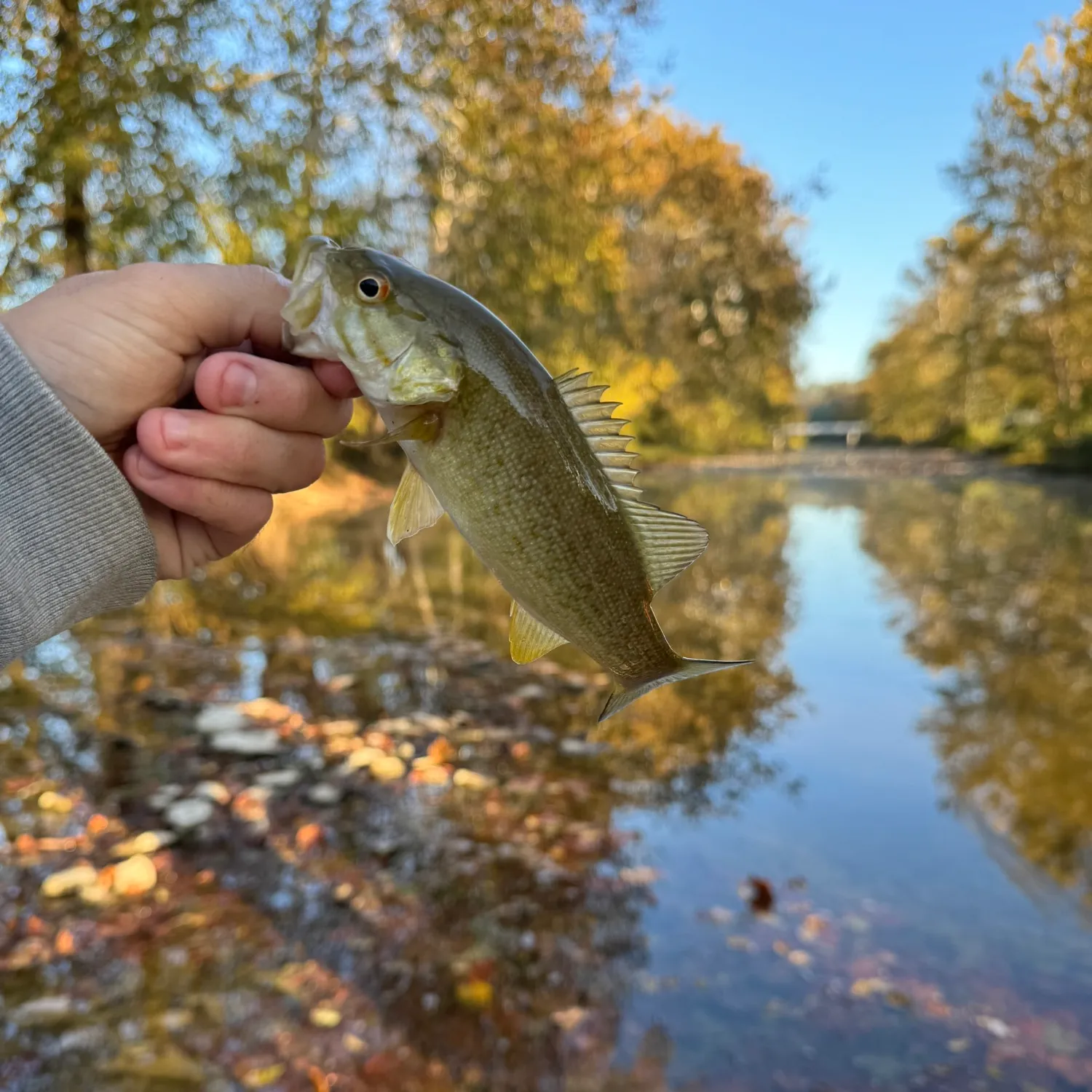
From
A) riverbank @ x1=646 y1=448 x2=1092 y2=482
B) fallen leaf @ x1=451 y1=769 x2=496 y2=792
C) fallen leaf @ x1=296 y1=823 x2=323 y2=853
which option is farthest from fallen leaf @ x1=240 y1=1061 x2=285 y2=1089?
riverbank @ x1=646 y1=448 x2=1092 y2=482

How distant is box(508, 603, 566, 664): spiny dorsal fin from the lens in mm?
1852

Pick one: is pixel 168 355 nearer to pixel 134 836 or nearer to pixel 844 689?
pixel 134 836

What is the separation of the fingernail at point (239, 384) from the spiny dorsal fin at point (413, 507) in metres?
0.42

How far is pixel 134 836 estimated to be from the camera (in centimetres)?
495

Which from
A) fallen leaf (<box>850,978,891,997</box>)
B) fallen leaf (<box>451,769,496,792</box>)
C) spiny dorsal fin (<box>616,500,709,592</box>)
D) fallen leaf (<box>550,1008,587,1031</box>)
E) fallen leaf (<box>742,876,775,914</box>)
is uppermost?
spiny dorsal fin (<box>616,500,709,592</box>)

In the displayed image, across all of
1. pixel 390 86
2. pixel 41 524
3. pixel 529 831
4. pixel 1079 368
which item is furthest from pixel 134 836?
pixel 1079 368

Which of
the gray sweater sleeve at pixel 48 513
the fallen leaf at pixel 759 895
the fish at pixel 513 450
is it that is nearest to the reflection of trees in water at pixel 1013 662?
the fallen leaf at pixel 759 895

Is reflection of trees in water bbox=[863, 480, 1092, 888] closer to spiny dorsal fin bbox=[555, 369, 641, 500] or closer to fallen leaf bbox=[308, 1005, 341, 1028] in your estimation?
fallen leaf bbox=[308, 1005, 341, 1028]

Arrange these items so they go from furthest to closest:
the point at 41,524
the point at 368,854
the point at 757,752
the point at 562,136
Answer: the point at 562,136
the point at 757,752
the point at 368,854
the point at 41,524

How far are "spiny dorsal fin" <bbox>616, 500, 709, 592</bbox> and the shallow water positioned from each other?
275 cm

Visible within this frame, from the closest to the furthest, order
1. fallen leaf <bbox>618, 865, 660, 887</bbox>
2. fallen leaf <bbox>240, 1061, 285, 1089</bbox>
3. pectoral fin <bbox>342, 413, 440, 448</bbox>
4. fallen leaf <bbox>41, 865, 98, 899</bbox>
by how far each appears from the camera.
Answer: pectoral fin <bbox>342, 413, 440, 448</bbox>
fallen leaf <bbox>240, 1061, 285, 1089</bbox>
fallen leaf <bbox>41, 865, 98, 899</bbox>
fallen leaf <bbox>618, 865, 660, 887</bbox>

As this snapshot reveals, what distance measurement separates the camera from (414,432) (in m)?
1.69

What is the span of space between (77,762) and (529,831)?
3247mm

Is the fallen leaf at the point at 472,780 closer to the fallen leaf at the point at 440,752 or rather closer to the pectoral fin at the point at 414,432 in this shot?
the fallen leaf at the point at 440,752
